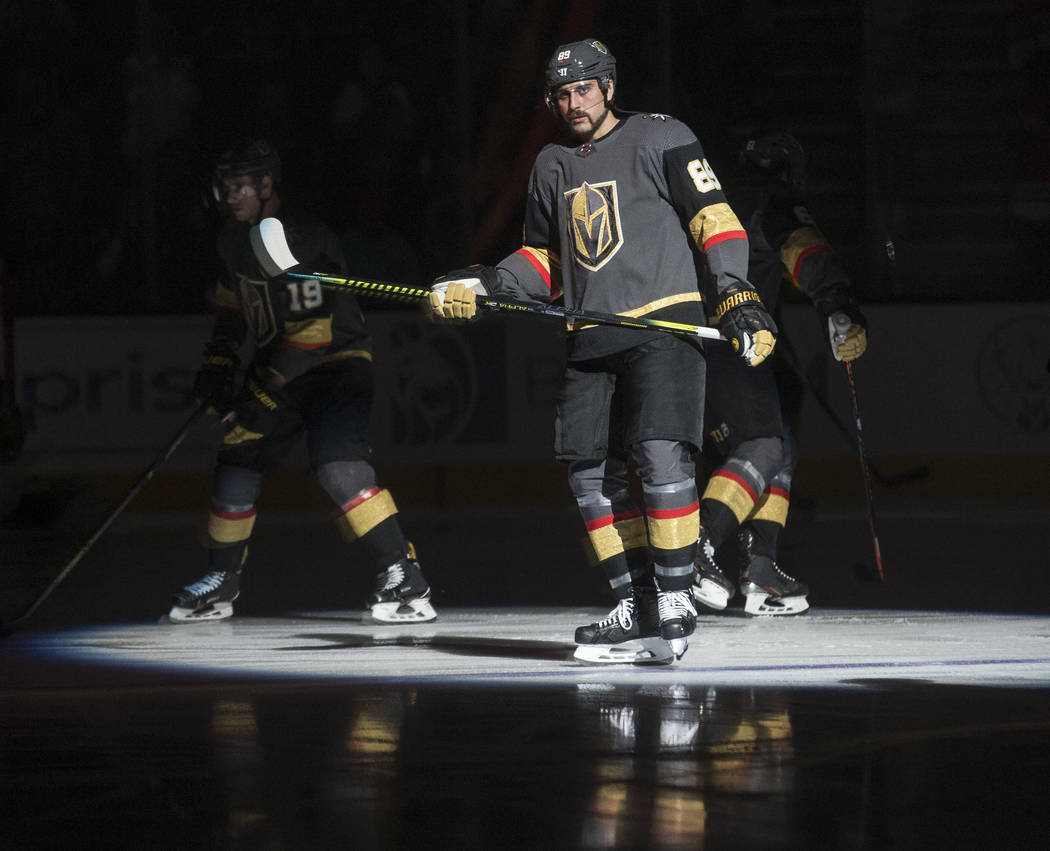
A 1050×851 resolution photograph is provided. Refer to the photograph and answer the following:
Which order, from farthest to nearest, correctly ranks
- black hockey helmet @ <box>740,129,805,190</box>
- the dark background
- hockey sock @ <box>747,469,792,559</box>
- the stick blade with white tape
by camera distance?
the dark background
hockey sock @ <box>747,469,792,559</box>
black hockey helmet @ <box>740,129,805,190</box>
the stick blade with white tape

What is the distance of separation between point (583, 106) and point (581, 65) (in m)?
0.11

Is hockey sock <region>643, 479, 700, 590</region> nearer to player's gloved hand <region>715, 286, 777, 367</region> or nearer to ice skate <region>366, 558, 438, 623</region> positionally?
player's gloved hand <region>715, 286, 777, 367</region>

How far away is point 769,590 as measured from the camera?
7.38 m

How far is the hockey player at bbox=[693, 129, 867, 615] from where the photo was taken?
24.0ft

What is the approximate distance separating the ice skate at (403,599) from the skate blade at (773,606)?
1081mm

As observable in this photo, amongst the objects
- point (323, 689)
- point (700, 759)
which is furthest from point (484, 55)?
point (700, 759)

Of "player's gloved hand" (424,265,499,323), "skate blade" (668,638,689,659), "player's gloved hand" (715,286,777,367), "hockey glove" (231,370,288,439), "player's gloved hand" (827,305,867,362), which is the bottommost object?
"skate blade" (668,638,689,659)

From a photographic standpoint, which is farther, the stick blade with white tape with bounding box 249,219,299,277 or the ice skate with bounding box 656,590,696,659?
the stick blade with white tape with bounding box 249,219,299,277

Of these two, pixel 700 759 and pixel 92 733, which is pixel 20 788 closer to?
pixel 92 733

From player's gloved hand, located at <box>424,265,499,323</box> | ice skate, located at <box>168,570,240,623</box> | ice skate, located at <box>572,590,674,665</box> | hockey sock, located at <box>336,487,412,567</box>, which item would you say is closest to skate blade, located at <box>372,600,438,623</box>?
hockey sock, located at <box>336,487,412,567</box>

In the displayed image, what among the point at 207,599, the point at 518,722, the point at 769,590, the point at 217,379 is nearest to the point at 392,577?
the point at 207,599

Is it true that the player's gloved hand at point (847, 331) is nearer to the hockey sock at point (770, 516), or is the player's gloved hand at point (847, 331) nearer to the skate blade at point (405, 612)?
the hockey sock at point (770, 516)

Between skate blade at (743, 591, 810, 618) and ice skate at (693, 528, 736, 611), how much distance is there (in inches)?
3.8

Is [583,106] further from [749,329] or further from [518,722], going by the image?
[518,722]
